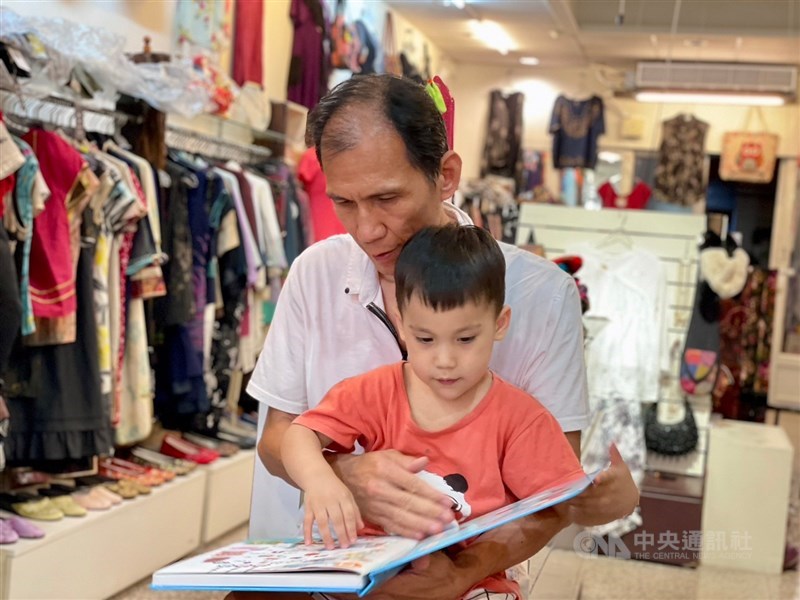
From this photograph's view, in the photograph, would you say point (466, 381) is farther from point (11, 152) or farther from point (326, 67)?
point (326, 67)

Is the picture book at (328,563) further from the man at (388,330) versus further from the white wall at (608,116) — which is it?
the white wall at (608,116)

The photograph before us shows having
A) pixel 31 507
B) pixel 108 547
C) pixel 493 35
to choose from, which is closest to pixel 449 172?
pixel 31 507

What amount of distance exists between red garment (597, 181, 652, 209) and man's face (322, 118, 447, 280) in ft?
21.1

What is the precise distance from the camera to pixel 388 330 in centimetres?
158

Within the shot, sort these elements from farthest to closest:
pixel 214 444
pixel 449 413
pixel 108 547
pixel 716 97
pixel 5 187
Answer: pixel 716 97
pixel 214 444
pixel 108 547
pixel 5 187
pixel 449 413

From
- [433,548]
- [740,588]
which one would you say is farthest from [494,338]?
[740,588]

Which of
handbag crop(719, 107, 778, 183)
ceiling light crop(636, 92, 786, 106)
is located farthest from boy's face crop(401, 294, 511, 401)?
handbag crop(719, 107, 778, 183)

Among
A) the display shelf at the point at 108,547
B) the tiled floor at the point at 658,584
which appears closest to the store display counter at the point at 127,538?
the display shelf at the point at 108,547

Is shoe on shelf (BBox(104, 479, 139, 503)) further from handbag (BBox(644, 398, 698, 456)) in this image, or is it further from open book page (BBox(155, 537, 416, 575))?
handbag (BBox(644, 398, 698, 456))

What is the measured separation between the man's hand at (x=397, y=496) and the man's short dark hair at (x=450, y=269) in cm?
20

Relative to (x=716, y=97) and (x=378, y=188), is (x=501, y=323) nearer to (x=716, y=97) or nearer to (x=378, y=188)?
(x=378, y=188)

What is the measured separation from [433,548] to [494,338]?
330 mm

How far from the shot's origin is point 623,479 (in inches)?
50.8

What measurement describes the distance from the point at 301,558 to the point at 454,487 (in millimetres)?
246
